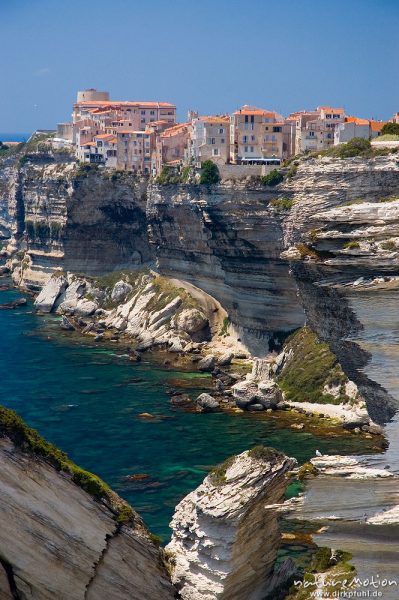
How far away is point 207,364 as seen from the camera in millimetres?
88312

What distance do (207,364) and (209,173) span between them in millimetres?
18395

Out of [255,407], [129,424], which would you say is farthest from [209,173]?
[129,424]

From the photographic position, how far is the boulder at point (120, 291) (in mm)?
114419

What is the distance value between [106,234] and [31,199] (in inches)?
757

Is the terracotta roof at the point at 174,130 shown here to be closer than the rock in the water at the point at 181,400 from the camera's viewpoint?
No

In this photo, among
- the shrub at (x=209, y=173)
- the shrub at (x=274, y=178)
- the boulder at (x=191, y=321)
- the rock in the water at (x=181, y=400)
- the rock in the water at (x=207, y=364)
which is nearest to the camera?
the rock in the water at (x=181, y=400)

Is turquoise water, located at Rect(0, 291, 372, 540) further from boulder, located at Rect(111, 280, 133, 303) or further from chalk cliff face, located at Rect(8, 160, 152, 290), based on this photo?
chalk cliff face, located at Rect(8, 160, 152, 290)

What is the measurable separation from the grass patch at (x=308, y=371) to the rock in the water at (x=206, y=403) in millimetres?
5896

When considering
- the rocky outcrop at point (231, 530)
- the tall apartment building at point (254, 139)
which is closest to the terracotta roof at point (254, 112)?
the tall apartment building at point (254, 139)

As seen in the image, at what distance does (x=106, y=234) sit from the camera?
4906 inches

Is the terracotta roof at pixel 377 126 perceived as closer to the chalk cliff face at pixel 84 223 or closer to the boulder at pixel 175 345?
the boulder at pixel 175 345

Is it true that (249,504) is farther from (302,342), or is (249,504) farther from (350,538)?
(302,342)

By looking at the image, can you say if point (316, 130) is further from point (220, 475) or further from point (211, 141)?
point (220, 475)

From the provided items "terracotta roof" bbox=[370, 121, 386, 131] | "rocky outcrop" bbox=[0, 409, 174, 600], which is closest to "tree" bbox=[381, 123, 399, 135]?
"terracotta roof" bbox=[370, 121, 386, 131]
